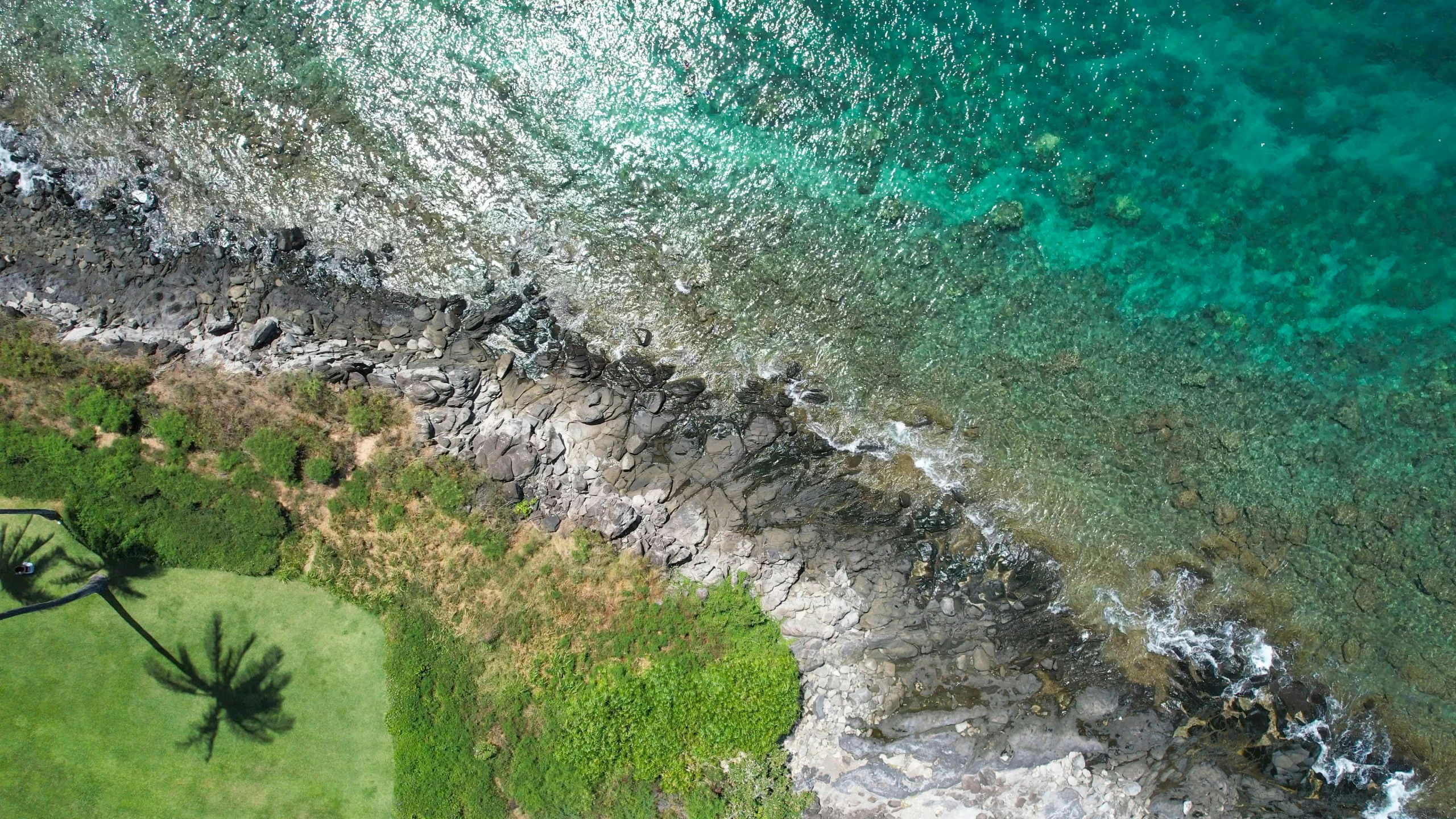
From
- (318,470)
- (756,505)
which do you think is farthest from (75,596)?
(756,505)

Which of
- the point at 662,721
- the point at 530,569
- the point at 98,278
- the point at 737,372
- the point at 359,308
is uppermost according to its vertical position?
the point at 737,372

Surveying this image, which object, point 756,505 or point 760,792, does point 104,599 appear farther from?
point 760,792

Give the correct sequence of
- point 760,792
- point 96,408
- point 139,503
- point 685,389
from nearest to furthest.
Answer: point 96,408, point 139,503, point 760,792, point 685,389

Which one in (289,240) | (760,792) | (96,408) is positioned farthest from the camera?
(289,240)

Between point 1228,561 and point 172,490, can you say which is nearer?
point 172,490

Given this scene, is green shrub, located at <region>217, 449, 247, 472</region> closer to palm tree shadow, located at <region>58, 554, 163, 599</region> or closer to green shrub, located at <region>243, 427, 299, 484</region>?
green shrub, located at <region>243, 427, 299, 484</region>

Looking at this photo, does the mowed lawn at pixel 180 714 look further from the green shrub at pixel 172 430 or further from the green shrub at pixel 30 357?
the green shrub at pixel 30 357

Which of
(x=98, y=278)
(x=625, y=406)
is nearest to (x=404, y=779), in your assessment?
(x=625, y=406)

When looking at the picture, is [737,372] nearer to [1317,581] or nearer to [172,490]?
[172,490]
